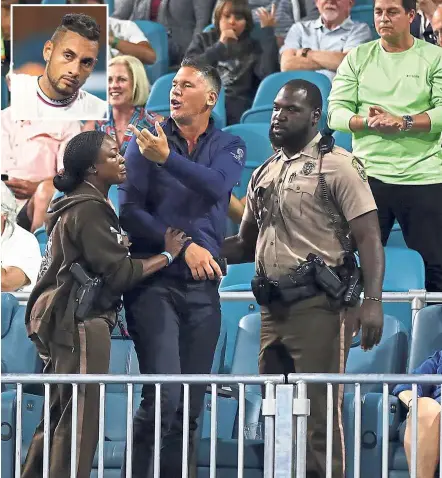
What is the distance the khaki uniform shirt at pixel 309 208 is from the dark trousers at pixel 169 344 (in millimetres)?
282

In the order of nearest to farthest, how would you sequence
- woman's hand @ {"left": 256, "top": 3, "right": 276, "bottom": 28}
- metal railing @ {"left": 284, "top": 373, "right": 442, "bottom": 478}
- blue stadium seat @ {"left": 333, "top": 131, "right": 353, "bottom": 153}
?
metal railing @ {"left": 284, "top": 373, "right": 442, "bottom": 478}, blue stadium seat @ {"left": 333, "top": 131, "right": 353, "bottom": 153}, woman's hand @ {"left": 256, "top": 3, "right": 276, "bottom": 28}

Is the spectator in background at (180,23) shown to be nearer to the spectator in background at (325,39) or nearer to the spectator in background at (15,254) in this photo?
the spectator in background at (325,39)

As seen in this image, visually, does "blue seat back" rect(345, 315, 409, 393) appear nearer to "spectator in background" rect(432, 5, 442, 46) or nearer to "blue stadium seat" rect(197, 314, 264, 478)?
"blue stadium seat" rect(197, 314, 264, 478)

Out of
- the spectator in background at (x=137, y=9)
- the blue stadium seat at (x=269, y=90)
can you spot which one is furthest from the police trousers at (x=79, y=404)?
the spectator in background at (x=137, y=9)

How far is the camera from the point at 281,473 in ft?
16.2

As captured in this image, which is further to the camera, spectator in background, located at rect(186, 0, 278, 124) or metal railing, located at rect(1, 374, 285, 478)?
spectator in background, located at rect(186, 0, 278, 124)

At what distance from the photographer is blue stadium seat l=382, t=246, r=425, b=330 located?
674 centimetres

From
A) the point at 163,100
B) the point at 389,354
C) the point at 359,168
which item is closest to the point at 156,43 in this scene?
the point at 163,100

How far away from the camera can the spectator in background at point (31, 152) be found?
852 cm

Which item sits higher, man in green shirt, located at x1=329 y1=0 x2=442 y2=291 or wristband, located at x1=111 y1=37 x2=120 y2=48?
wristband, located at x1=111 y1=37 x2=120 y2=48

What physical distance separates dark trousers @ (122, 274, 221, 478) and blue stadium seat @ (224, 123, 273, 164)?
2605mm

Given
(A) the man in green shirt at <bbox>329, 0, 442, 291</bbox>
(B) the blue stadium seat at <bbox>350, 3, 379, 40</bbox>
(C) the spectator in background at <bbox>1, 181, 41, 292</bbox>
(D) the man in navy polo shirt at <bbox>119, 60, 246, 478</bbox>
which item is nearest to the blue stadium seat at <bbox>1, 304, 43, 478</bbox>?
(C) the spectator in background at <bbox>1, 181, 41, 292</bbox>

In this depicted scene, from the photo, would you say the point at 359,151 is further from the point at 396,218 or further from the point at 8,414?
the point at 8,414

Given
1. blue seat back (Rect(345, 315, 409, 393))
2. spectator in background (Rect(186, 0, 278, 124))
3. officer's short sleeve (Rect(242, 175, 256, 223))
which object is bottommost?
blue seat back (Rect(345, 315, 409, 393))
